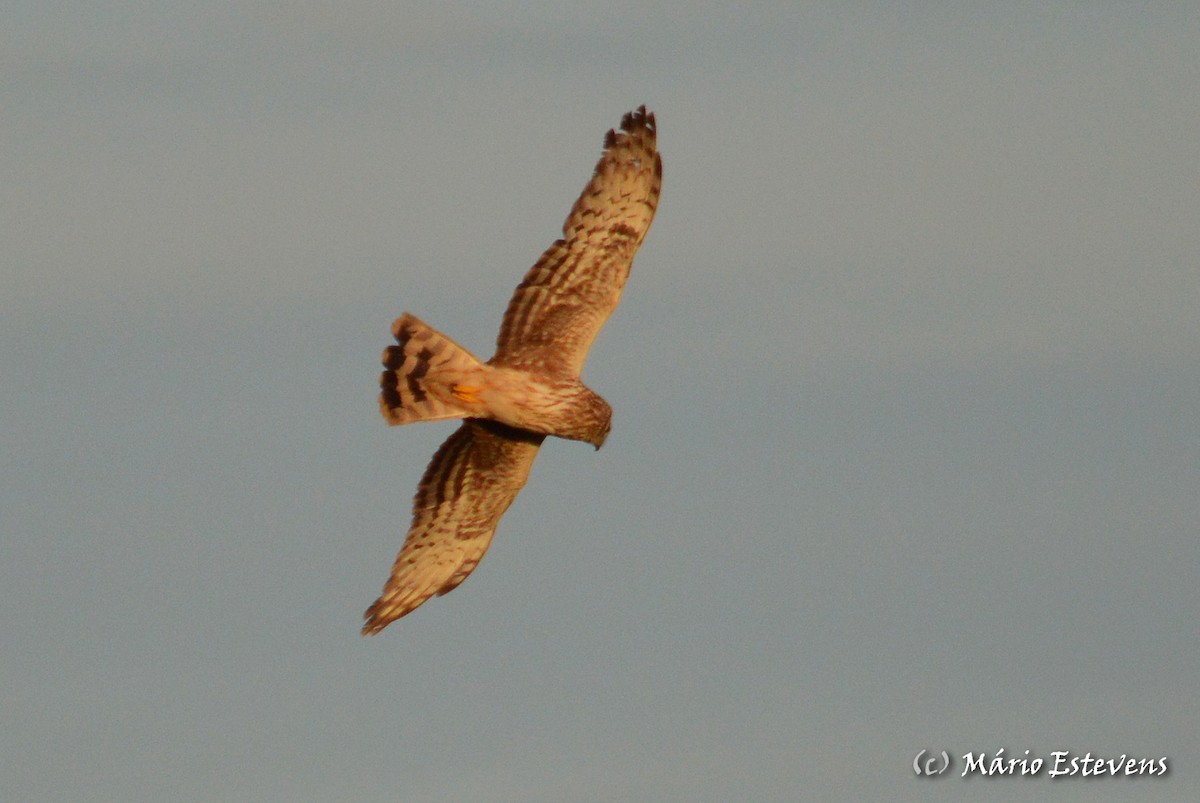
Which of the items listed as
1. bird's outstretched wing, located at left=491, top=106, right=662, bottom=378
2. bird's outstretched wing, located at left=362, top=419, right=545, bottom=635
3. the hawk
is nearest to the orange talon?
the hawk

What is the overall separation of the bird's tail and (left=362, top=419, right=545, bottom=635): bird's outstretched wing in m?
1.34

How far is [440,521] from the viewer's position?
34.7 metres

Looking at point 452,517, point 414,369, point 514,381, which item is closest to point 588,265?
point 514,381

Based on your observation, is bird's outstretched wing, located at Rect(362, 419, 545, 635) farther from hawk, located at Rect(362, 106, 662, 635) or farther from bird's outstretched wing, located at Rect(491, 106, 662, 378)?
bird's outstretched wing, located at Rect(491, 106, 662, 378)

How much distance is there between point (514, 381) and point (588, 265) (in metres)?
1.24

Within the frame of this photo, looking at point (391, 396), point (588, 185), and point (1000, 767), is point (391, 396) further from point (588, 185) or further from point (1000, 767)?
point (1000, 767)

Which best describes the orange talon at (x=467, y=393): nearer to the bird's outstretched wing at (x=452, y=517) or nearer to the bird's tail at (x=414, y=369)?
the bird's tail at (x=414, y=369)

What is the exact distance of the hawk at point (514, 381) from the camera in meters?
33.2

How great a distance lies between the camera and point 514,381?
33531 millimetres

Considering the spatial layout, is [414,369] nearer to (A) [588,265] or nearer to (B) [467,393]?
(B) [467,393]

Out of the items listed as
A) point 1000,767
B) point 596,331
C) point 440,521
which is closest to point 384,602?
point 440,521

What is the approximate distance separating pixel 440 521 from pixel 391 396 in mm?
1924

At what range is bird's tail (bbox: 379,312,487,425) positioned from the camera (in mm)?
33156

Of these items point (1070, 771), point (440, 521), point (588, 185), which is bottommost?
point (1070, 771)
